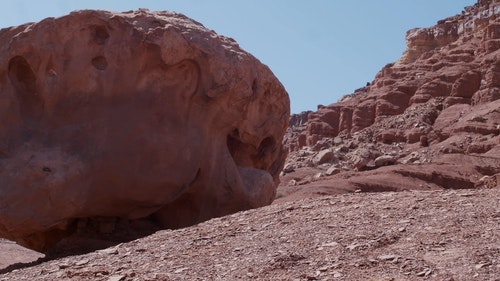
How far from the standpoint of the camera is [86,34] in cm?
898

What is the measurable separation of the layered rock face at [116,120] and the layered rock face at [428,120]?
14.8m

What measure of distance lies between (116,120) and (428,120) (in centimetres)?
3404

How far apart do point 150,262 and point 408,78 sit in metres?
45.8

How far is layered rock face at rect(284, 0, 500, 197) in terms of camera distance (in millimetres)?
28453

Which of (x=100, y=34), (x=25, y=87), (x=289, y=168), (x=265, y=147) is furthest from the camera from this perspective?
(x=289, y=168)

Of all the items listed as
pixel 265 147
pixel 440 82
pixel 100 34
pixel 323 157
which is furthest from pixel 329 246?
pixel 440 82

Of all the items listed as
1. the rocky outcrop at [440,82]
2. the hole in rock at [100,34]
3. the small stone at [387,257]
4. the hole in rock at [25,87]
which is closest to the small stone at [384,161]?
the rocky outcrop at [440,82]

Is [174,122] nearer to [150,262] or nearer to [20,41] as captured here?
[20,41]

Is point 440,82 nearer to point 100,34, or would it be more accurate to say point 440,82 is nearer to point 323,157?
point 323,157

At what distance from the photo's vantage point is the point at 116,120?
355 inches

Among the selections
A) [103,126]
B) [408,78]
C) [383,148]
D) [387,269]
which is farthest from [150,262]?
[408,78]

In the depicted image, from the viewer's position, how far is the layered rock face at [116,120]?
849 centimetres

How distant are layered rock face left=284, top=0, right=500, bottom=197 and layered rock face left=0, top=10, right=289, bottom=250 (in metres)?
14.8

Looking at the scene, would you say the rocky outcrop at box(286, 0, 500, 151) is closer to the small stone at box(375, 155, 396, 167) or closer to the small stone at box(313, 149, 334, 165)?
the small stone at box(313, 149, 334, 165)
